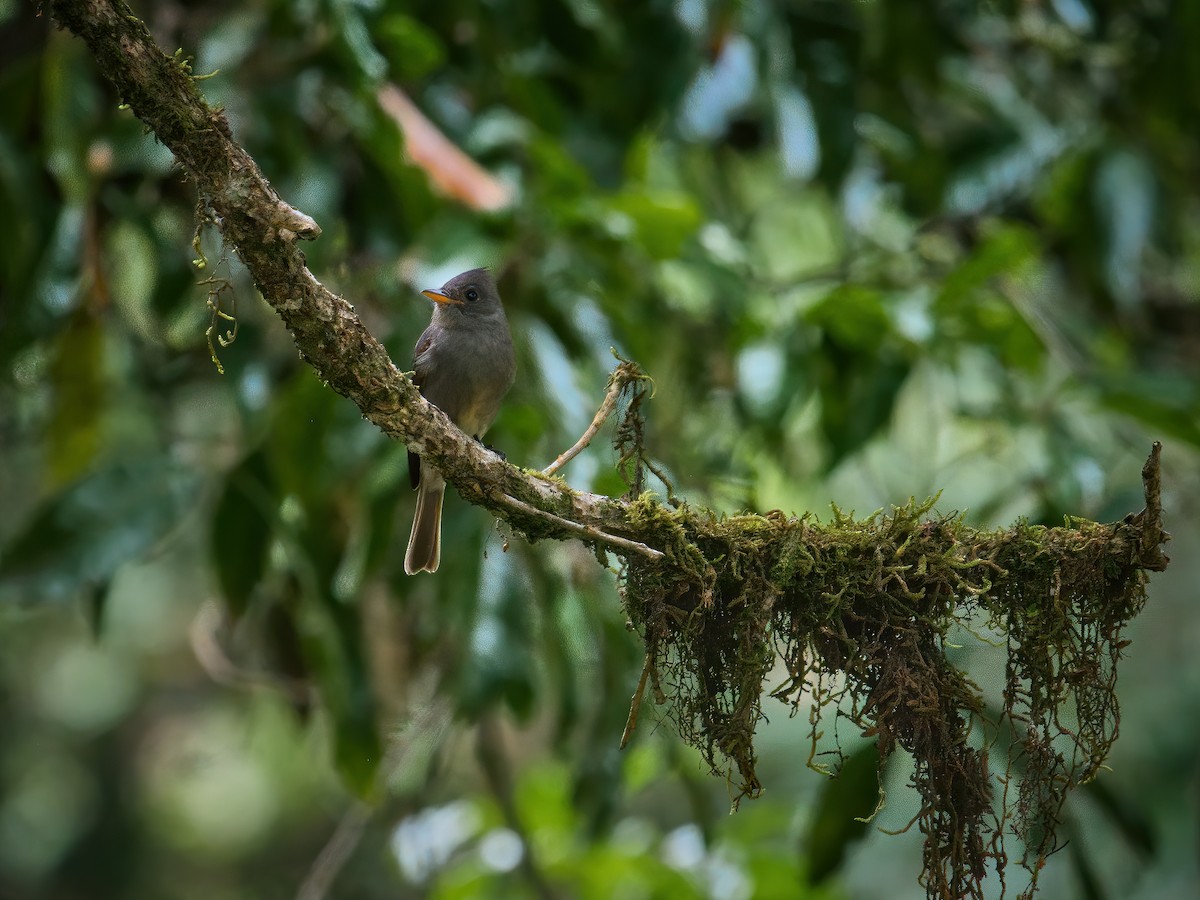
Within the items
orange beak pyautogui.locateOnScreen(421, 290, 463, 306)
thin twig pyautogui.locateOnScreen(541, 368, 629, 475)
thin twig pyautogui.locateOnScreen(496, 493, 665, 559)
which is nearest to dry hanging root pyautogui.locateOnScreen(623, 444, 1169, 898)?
thin twig pyautogui.locateOnScreen(496, 493, 665, 559)

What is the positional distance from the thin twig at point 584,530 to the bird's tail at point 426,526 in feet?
4.78

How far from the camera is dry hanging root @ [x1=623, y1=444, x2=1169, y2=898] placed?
236cm

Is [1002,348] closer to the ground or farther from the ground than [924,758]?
farther from the ground

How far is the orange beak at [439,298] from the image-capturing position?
3.48 meters

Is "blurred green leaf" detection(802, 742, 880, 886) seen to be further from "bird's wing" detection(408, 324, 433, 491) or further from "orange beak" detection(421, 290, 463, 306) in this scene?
"orange beak" detection(421, 290, 463, 306)

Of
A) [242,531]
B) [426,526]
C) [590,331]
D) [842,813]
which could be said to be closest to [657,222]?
[590,331]

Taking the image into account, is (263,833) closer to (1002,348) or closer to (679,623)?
(1002,348)

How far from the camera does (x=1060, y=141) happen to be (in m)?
5.23

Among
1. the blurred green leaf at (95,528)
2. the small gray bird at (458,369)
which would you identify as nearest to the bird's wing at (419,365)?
the small gray bird at (458,369)

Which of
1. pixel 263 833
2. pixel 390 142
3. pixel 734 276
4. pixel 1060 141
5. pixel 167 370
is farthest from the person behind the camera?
pixel 263 833

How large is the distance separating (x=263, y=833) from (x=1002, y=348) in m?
7.56

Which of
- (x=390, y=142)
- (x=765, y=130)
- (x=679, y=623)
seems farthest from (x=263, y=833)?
(x=679, y=623)

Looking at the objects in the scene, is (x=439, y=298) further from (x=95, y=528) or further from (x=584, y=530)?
(x=584, y=530)

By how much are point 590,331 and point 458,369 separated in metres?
0.47
